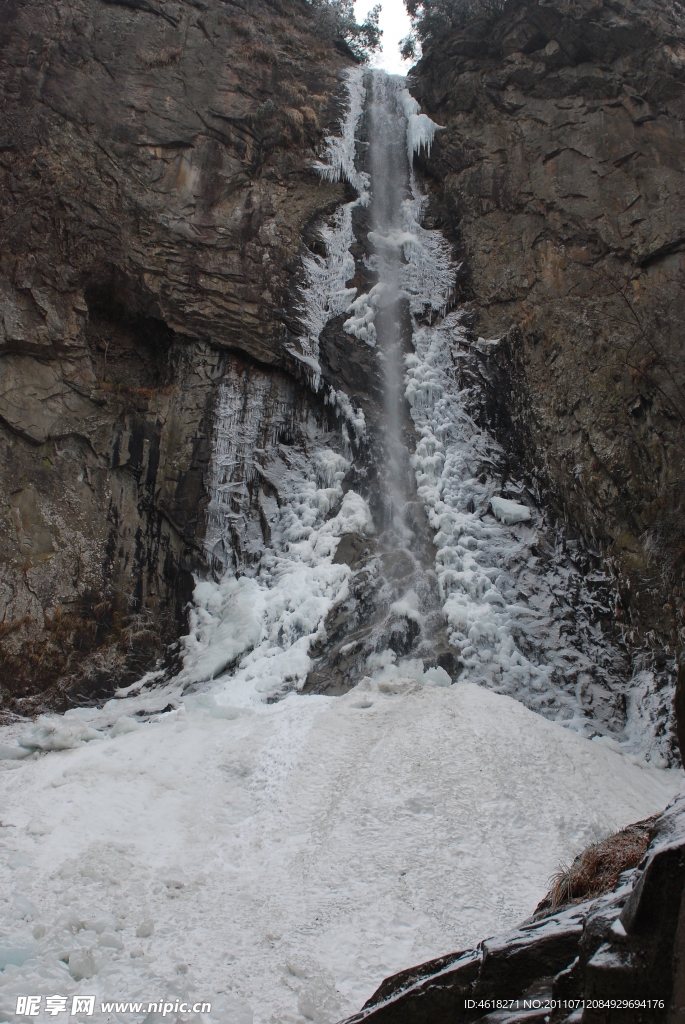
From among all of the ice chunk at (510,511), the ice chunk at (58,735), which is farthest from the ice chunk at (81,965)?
the ice chunk at (510,511)

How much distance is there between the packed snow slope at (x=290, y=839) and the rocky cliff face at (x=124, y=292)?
2.82 meters

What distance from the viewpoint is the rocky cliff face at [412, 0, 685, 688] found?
11.1m

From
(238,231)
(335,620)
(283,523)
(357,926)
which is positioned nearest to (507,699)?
(335,620)

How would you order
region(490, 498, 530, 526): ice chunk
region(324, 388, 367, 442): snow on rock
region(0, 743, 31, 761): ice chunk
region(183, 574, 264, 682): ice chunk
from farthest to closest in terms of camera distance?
1. region(324, 388, 367, 442): snow on rock
2. region(490, 498, 530, 526): ice chunk
3. region(183, 574, 264, 682): ice chunk
4. region(0, 743, 31, 761): ice chunk

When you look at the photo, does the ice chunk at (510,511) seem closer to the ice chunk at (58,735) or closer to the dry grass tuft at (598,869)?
the ice chunk at (58,735)

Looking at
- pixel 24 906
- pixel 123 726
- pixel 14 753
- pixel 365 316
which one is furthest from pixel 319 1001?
pixel 365 316

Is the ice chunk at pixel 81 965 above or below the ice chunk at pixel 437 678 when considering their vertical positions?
below

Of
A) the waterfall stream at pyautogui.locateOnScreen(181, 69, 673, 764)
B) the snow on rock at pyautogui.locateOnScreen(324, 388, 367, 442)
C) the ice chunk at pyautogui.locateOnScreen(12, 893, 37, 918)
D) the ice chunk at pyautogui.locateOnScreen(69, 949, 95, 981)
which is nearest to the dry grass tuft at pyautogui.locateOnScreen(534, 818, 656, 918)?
the ice chunk at pyautogui.locateOnScreen(69, 949, 95, 981)

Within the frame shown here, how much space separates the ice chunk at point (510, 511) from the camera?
11.9m

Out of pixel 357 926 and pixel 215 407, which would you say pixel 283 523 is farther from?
pixel 357 926

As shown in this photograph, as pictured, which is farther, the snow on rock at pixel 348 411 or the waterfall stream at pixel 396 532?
the snow on rock at pixel 348 411

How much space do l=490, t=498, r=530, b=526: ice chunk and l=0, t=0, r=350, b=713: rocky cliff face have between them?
13.1 ft

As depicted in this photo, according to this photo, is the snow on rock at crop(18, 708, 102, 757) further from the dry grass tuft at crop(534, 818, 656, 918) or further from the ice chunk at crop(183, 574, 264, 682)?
the dry grass tuft at crop(534, 818, 656, 918)

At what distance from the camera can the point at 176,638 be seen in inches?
456
